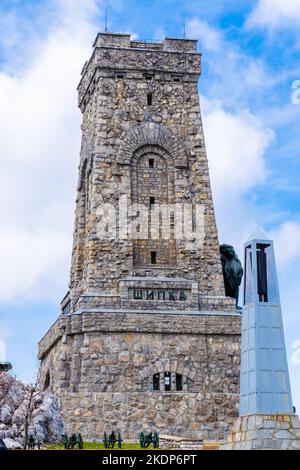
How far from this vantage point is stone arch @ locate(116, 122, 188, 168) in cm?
4553

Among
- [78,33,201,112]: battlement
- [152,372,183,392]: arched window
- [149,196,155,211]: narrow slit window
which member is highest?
[78,33,201,112]: battlement

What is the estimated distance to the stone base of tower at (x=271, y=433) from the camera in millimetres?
24500

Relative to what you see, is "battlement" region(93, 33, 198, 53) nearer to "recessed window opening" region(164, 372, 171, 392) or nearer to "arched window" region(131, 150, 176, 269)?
"arched window" region(131, 150, 176, 269)

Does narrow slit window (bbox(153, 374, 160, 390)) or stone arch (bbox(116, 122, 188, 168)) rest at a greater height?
stone arch (bbox(116, 122, 188, 168))

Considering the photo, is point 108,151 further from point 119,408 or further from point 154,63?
point 119,408

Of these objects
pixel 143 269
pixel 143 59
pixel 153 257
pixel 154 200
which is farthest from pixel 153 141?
pixel 143 269

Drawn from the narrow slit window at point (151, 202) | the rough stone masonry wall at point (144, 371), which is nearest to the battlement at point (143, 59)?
the narrow slit window at point (151, 202)

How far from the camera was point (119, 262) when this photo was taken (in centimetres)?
4378

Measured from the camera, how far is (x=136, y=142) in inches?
1799

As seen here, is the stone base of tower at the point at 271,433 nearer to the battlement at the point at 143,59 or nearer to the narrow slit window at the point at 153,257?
the narrow slit window at the point at 153,257

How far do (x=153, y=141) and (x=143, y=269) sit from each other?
596 centimetres

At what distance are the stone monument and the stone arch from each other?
63.8 feet

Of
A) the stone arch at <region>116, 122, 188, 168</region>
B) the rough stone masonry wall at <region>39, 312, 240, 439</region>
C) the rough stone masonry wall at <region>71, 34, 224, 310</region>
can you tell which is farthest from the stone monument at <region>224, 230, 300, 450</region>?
the stone arch at <region>116, 122, 188, 168</region>
